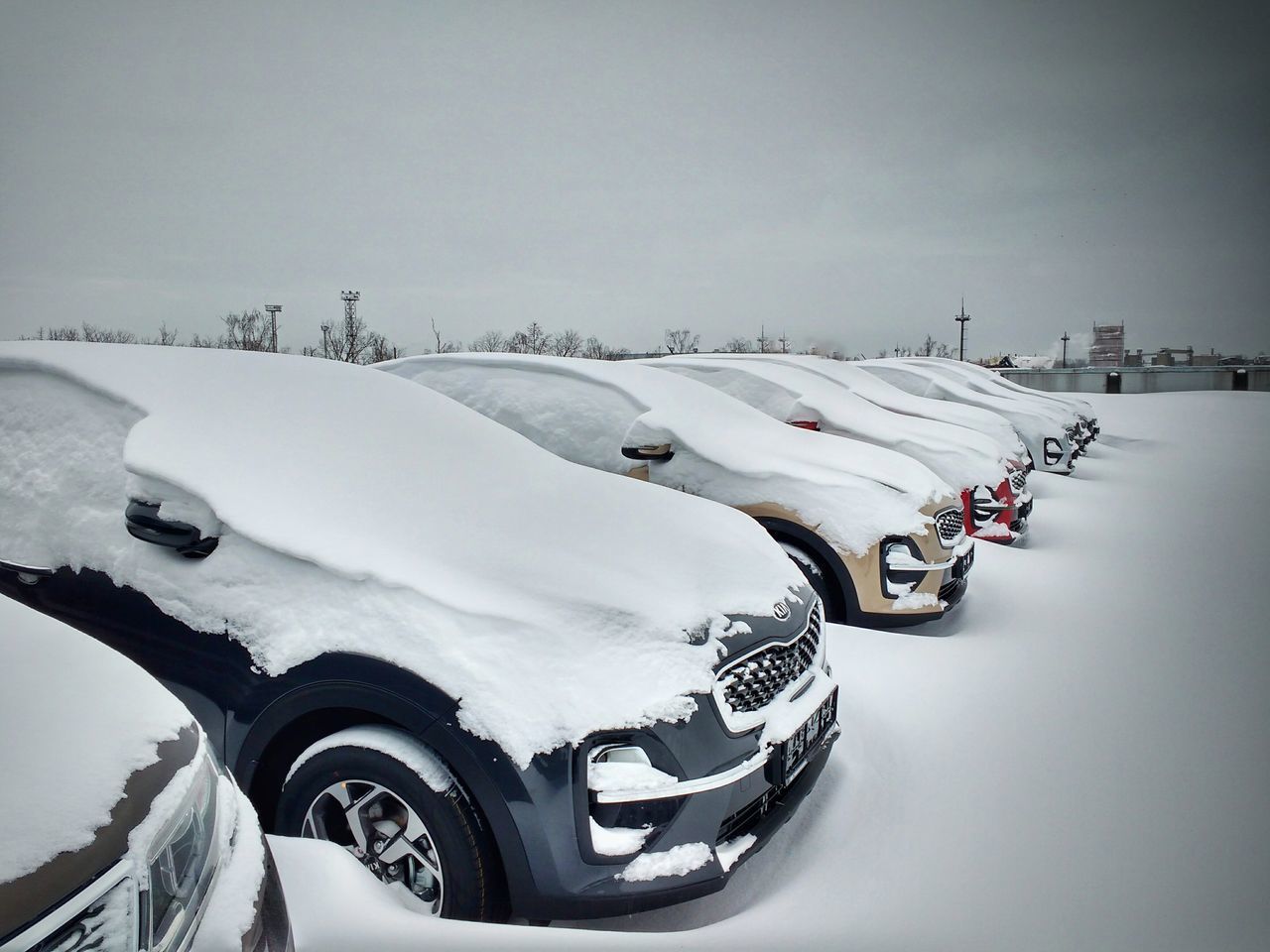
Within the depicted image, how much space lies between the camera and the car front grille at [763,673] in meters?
2.20

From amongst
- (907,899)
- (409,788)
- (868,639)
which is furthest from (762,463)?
(409,788)

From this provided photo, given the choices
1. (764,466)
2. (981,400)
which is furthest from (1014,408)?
(764,466)

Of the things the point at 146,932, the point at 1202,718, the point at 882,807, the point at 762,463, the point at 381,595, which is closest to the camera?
the point at 146,932

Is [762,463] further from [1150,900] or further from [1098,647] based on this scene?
[1150,900]

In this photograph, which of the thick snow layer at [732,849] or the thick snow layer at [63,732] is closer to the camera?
the thick snow layer at [63,732]

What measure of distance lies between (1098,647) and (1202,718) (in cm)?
89

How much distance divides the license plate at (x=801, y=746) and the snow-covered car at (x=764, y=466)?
1.78 m

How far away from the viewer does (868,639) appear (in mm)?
4172

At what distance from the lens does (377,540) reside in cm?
230

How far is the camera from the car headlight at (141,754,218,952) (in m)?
1.11

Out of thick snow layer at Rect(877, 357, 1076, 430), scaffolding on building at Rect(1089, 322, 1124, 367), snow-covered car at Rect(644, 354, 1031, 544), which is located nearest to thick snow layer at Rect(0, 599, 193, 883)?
snow-covered car at Rect(644, 354, 1031, 544)

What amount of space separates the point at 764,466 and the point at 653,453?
0.65 metres

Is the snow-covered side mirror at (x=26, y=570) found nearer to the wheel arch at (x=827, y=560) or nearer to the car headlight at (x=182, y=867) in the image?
the car headlight at (x=182, y=867)

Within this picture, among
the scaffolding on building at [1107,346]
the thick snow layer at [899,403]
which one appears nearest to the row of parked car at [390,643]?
the thick snow layer at [899,403]
